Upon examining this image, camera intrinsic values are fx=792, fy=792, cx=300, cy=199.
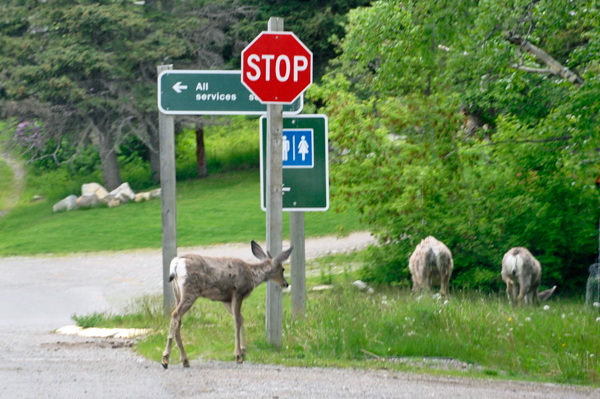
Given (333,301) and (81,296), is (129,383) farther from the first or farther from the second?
(81,296)

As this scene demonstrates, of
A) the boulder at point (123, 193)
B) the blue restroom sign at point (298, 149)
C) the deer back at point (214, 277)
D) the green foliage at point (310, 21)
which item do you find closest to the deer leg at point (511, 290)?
Answer: the blue restroom sign at point (298, 149)

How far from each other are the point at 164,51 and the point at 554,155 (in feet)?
65.6

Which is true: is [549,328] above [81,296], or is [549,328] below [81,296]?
above

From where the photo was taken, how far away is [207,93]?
416 inches

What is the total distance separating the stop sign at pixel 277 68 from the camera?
9094 millimetres

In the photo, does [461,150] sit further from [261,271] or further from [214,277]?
[214,277]

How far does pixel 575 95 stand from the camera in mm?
11617

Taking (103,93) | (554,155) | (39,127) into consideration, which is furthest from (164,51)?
(554,155)

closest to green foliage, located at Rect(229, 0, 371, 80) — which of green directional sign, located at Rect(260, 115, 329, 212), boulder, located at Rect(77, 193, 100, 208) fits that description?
boulder, located at Rect(77, 193, 100, 208)

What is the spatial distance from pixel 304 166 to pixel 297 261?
189 cm

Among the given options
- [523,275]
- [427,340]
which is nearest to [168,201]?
[427,340]

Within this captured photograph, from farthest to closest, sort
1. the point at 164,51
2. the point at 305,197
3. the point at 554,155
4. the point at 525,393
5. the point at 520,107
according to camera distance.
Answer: the point at 164,51
the point at 520,107
the point at 554,155
the point at 305,197
the point at 525,393

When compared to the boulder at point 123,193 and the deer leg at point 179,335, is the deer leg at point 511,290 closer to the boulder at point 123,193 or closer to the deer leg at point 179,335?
the deer leg at point 179,335

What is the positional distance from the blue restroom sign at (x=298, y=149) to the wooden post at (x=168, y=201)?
2667 millimetres
